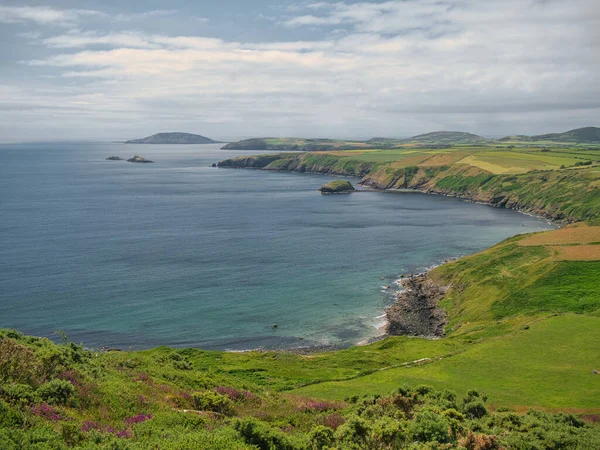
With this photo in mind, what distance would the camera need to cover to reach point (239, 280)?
3543 inches

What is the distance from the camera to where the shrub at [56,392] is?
2172cm

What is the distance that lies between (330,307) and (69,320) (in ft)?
126

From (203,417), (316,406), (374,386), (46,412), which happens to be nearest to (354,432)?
(203,417)

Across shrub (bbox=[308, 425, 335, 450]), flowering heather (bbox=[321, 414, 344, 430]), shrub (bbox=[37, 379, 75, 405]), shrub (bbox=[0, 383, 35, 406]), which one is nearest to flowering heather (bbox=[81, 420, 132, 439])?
shrub (bbox=[37, 379, 75, 405])

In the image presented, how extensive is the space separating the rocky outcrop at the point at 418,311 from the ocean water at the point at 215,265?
3.14 meters

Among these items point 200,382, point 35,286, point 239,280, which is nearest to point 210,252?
point 239,280

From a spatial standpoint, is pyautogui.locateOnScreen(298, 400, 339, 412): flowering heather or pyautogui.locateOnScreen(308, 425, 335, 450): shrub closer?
pyautogui.locateOnScreen(308, 425, 335, 450): shrub

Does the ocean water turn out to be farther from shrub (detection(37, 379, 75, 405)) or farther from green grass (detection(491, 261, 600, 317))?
shrub (detection(37, 379, 75, 405))

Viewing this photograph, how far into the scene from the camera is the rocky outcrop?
7038cm

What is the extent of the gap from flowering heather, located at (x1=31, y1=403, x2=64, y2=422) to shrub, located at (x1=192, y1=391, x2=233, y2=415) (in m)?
8.00

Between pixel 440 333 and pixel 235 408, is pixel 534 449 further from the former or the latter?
pixel 440 333

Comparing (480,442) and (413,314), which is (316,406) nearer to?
(480,442)

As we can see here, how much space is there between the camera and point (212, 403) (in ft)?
88.5

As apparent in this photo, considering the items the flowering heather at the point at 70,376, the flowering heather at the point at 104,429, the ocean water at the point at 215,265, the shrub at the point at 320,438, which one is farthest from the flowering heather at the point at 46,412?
the ocean water at the point at 215,265
